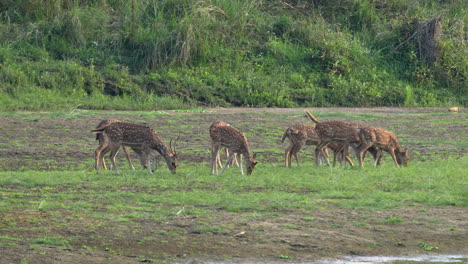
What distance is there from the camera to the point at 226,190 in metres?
12.0

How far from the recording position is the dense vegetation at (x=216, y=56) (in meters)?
21.4

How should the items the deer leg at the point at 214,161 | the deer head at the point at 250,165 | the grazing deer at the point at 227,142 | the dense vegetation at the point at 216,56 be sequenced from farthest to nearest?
the dense vegetation at the point at 216,56
the grazing deer at the point at 227,142
the deer leg at the point at 214,161
the deer head at the point at 250,165

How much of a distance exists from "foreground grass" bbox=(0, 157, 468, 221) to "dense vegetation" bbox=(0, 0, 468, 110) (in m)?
7.57

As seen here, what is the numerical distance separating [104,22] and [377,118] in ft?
26.9

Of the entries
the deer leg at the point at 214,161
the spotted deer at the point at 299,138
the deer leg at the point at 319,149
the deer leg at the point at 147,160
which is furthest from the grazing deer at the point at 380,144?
the deer leg at the point at 147,160

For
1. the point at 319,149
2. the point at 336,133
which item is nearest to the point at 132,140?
the point at 319,149

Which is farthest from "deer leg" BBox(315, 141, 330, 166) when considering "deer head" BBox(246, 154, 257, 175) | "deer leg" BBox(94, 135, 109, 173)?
"deer leg" BBox(94, 135, 109, 173)

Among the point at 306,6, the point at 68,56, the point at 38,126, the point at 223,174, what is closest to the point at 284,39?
the point at 306,6

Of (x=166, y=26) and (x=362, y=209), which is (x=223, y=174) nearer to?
(x=362, y=209)

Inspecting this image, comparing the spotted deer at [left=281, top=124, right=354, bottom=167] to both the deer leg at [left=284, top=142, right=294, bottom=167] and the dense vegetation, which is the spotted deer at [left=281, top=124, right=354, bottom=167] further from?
the dense vegetation

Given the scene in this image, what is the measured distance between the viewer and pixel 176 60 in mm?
22766

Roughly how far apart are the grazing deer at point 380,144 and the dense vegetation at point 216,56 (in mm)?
6677

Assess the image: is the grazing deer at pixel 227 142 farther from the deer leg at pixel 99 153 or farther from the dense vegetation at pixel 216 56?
the dense vegetation at pixel 216 56

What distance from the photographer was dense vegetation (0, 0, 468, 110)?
70.1 ft
